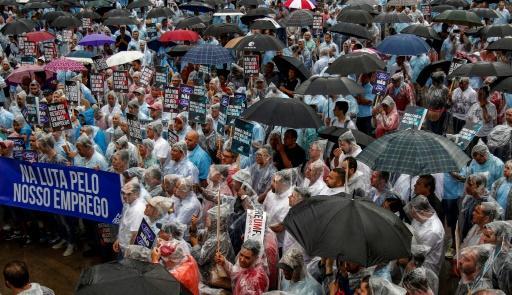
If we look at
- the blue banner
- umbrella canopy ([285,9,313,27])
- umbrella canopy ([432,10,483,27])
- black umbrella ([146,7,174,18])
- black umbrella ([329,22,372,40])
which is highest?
umbrella canopy ([432,10,483,27])

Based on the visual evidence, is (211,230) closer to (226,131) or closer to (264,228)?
(264,228)

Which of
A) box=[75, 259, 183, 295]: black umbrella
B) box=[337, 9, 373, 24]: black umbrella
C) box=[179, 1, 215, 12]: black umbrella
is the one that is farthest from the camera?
box=[179, 1, 215, 12]: black umbrella

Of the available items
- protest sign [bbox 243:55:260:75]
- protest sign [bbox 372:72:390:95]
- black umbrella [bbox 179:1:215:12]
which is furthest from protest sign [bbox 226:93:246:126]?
black umbrella [bbox 179:1:215:12]

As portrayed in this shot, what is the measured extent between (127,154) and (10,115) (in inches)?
177

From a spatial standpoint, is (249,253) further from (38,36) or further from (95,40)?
(38,36)

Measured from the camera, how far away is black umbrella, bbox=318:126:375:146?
27.9ft

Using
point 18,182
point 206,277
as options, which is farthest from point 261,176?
point 18,182

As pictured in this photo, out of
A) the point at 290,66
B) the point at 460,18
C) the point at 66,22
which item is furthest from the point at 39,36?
the point at 460,18

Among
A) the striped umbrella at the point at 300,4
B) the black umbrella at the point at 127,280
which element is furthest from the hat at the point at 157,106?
the striped umbrella at the point at 300,4

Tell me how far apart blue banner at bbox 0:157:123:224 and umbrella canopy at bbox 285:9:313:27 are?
9499 millimetres

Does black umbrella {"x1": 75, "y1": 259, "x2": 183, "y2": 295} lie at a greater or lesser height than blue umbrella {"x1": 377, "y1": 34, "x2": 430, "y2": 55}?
lesser

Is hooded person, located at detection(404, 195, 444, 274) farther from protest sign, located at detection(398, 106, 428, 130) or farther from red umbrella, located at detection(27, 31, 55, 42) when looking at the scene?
red umbrella, located at detection(27, 31, 55, 42)

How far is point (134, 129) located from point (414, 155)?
14.8 ft

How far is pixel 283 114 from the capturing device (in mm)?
8156
